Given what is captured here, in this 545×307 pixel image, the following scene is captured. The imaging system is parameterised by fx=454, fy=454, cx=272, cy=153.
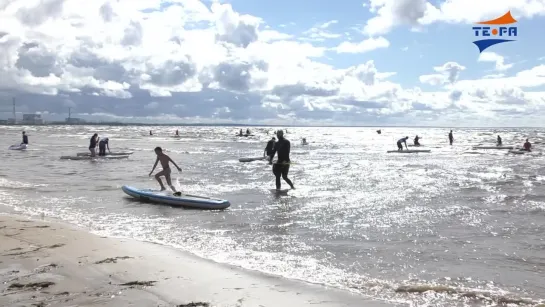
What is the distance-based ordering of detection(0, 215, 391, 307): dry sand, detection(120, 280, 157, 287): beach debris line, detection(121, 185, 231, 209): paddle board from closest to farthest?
1. detection(0, 215, 391, 307): dry sand
2. detection(120, 280, 157, 287): beach debris line
3. detection(121, 185, 231, 209): paddle board

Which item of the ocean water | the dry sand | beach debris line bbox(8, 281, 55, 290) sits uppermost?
beach debris line bbox(8, 281, 55, 290)

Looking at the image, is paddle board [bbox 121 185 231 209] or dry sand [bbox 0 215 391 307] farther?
paddle board [bbox 121 185 231 209]

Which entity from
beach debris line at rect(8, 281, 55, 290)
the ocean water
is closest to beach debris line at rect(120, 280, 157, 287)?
beach debris line at rect(8, 281, 55, 290)

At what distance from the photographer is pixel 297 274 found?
693 centimetres

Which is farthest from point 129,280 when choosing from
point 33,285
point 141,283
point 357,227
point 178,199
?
point 178,199

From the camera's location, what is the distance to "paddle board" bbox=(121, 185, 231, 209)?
508 inches

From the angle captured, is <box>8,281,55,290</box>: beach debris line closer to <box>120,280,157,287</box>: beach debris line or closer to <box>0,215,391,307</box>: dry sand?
<box>0,215,391,307</box>: dry sand

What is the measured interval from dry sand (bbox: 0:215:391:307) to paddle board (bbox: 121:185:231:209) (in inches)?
174

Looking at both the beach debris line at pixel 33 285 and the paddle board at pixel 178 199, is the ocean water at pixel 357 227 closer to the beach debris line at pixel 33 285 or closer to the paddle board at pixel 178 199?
the paddle board at pixel 178 199

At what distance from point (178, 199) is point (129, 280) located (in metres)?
7.16

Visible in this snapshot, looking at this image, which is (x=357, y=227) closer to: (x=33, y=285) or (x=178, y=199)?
(x=178, y=199)

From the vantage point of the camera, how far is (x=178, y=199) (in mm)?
13391

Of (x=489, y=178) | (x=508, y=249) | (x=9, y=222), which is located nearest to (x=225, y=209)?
(x=9, y=222)

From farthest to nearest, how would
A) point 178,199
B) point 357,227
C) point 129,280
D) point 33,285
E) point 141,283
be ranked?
1. point 178,199
2. point 357,227
3. point 129,280
4. point 141,283
5. point 33,285
